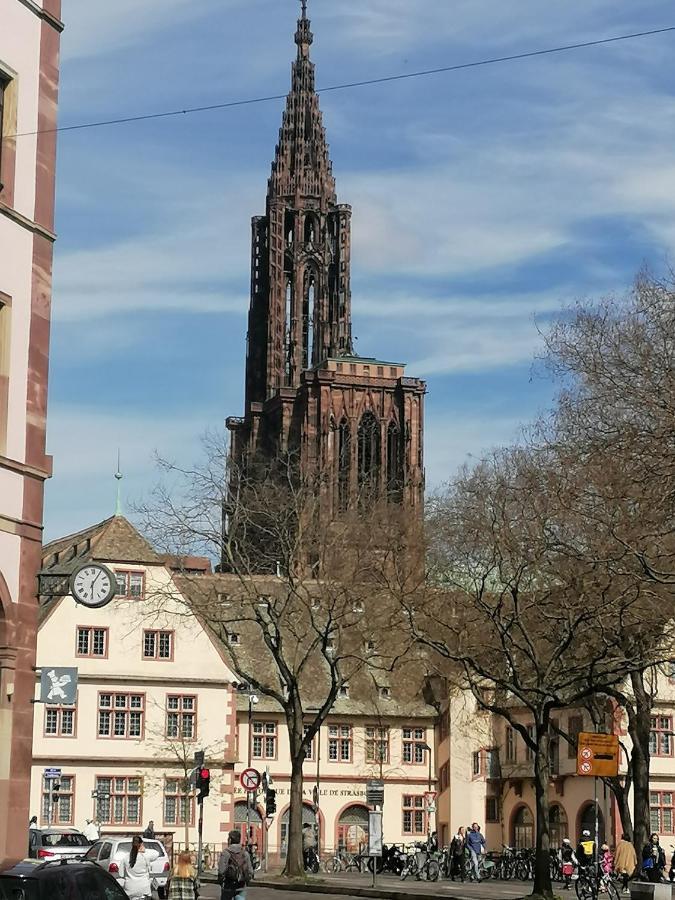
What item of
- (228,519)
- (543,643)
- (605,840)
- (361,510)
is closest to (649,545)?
(543,643)

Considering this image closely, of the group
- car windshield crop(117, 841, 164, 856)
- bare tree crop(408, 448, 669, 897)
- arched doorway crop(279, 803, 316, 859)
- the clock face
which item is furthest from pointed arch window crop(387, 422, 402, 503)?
the clock face

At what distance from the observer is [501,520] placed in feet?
128

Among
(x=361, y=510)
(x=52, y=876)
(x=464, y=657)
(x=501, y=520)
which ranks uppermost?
(x=361, y=510)

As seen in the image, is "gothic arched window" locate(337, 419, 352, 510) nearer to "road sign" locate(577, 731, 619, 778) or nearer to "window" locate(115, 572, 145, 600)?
"window" locate(115, 572, 145, 600)

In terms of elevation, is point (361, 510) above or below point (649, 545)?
above

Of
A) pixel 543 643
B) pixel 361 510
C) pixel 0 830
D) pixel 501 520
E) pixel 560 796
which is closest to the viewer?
pixel 0 830

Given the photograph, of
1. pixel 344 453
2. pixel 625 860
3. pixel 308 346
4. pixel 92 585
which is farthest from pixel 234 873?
pixel 308 346

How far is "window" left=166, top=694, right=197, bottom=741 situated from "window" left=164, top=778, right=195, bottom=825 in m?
1.80

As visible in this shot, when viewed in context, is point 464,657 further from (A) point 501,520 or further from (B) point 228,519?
(B) point 228,519

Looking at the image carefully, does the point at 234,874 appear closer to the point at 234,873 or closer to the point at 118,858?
the point at 234,873

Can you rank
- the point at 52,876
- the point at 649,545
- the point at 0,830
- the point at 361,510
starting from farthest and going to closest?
A: the point at 361,510 → the point at 649,545 → the point at 0,830 → the point at 52,876

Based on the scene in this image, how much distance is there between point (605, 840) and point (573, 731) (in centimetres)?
495

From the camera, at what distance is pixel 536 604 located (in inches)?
1513

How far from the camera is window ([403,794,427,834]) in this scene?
7756 centimetres
